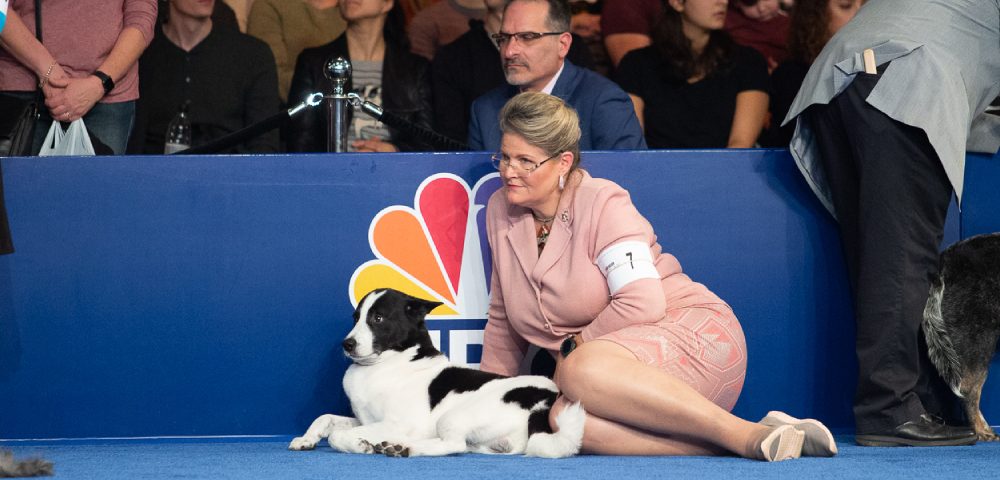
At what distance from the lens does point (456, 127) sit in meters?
5.59

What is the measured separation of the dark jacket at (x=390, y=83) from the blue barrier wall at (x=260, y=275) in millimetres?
1518

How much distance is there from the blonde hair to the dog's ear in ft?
1.92

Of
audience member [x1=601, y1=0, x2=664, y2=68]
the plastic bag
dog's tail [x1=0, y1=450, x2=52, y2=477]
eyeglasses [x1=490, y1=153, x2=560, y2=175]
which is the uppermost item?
audience member [x1=601, y1=0, x2=664, y2=68]

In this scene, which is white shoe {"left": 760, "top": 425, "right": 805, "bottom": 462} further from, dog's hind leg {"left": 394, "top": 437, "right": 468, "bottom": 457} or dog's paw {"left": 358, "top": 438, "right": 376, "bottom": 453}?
dog's paw {"left": 358, "top": 438, "right": 376, "bottom": 453}

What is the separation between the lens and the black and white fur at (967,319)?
380 centimetres

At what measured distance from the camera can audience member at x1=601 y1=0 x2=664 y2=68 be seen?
20.0 feet

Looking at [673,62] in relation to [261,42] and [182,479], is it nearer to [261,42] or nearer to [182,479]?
[261,42]

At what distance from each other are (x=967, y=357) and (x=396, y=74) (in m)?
2.94

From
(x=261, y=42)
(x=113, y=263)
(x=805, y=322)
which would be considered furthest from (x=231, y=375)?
(x=261, y=42)

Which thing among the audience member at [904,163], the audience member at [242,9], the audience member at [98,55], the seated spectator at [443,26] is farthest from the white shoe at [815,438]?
the audience member at [242,9]

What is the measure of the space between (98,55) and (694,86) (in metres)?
2.58

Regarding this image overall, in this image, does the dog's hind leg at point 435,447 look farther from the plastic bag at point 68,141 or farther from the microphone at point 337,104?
the plastic bag at point 68,141

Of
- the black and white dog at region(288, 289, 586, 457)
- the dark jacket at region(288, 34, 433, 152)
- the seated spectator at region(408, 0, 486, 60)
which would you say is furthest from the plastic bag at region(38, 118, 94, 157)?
the seated spectator at region(408, 0, 486, 60)

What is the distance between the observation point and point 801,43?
566 centimetres
